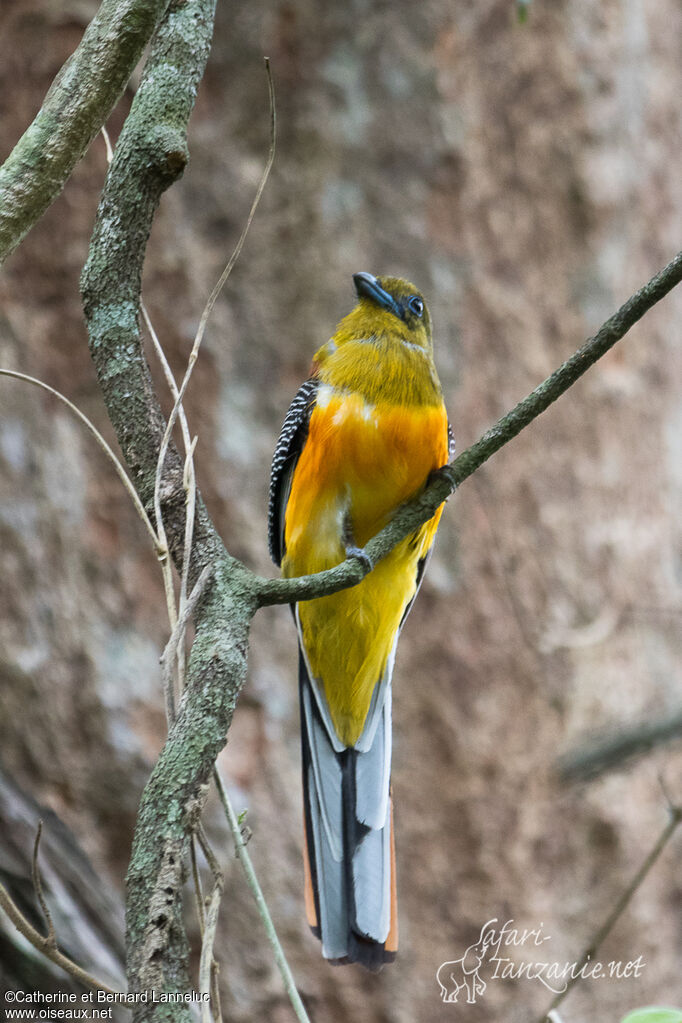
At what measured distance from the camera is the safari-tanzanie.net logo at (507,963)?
3781 millimetres

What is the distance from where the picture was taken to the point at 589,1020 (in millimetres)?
3889

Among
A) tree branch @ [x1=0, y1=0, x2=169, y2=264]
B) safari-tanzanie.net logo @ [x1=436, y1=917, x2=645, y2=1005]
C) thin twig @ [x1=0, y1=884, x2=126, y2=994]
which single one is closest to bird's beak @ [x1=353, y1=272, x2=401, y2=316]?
tree branch @ [x1=0, y1=0, x2=169, y2=264]

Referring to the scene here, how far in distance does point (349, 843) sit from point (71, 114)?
1.77 metres

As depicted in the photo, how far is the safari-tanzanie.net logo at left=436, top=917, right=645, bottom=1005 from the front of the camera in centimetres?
378

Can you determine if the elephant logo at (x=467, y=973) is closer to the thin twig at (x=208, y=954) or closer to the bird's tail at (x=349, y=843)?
the bird's tail at (x=349, y=843)

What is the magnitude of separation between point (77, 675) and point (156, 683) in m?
0.28

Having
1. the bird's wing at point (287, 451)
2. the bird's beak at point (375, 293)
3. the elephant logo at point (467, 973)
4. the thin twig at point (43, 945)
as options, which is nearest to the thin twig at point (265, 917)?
the thin twig at point (43, 945)

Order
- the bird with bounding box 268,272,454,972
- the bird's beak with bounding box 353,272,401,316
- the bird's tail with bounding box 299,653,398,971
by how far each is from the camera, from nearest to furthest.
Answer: the bird's tail with bounding box 299,653,398,971
the bird with bounding box 268,272,454,972
the bird's beak with bounding box 353,272,401,316

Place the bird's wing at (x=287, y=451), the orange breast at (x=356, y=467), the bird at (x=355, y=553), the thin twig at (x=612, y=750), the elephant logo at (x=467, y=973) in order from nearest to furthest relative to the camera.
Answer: the bird at (x=355, y=553) → the orange breast at (x=356, y=467) → the bird's wing at (x=287, y=451) → the elephant logo at (x=467, y=973) → the thin twig at (x=612, y=750)

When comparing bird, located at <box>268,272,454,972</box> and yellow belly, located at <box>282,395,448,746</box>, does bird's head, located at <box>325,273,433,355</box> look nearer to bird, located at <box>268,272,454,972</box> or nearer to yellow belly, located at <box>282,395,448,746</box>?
bird, located at <box>268,272,454,972</box>

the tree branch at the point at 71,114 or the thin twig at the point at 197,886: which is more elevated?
the tree branch at the point at 71,114

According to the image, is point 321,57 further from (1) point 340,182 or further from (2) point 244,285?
(2) point 244,285

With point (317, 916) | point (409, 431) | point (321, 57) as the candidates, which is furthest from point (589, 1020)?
point (321, 57)

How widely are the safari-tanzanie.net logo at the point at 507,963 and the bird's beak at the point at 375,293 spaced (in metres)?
2.42
